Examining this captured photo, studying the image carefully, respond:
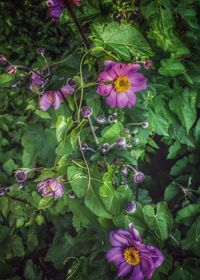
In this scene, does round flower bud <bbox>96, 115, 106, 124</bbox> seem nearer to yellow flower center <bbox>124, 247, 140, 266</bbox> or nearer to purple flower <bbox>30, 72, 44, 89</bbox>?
purple flower <bbox>30, 72, 44, 89</bbox>

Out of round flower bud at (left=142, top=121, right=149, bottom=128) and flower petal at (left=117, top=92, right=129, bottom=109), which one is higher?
flower petal at (left=117, top=92, right=129, bottom=109)

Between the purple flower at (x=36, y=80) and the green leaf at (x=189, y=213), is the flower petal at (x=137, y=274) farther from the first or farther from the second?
the purple flower at (x=36, y=80)

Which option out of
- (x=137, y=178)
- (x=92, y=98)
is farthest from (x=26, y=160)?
(x=137, y=178)

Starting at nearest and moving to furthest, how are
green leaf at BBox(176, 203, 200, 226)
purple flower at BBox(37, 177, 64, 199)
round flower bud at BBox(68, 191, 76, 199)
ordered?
purple flower at BBox(37, 177, 64, 199) < round flower bud at BBox(68, 191, 76, 199) < green leaf at BBox(176, 203, 200, 226)

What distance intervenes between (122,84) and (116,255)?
0.52 meters

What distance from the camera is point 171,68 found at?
1.08 m

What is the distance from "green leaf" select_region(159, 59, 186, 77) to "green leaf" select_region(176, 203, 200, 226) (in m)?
0.47

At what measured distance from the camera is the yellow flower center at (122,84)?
975 millimetres

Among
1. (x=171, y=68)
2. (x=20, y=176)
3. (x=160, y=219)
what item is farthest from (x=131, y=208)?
(x=171, y=68)

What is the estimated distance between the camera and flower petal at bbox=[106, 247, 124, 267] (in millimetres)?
1021

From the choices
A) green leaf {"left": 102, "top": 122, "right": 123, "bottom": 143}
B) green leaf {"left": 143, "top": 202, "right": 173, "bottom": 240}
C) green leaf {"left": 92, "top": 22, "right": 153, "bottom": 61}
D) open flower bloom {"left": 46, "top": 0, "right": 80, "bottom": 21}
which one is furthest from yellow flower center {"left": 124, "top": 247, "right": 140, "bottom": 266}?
open flower bloom {"left": 46, "top": 0, "right": 80, "bottom": 21}

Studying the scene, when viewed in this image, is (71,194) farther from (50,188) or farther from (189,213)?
(189,213)

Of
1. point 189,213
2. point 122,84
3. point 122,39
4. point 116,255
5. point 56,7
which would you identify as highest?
point 56,7

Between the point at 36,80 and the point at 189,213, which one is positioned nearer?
the point at 36,80
